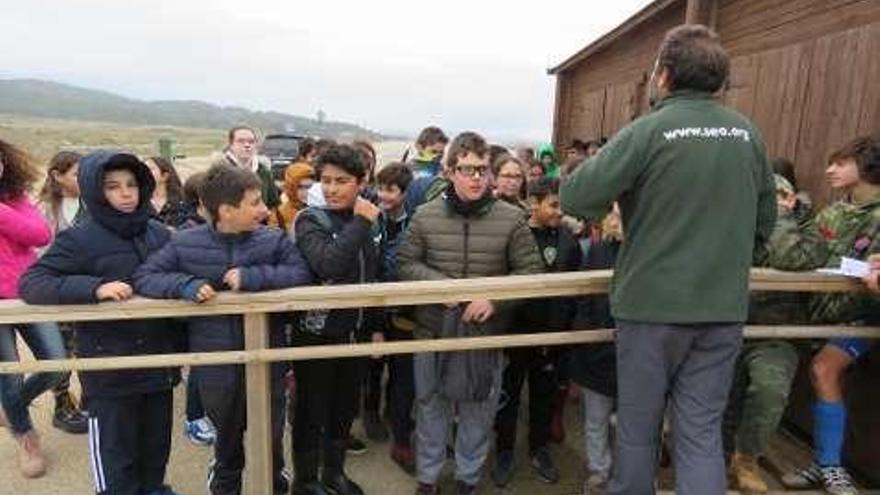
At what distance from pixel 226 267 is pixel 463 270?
44.5 inches

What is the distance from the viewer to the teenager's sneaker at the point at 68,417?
183 inches

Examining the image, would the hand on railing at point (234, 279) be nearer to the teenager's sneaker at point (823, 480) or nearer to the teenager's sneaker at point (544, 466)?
the teenager's sneaker at point (544, 466)

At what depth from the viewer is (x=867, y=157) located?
3.69 m

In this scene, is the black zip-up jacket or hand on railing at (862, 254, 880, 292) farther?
the black zip-up jacket

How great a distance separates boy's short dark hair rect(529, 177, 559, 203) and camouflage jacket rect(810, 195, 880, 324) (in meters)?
1.37

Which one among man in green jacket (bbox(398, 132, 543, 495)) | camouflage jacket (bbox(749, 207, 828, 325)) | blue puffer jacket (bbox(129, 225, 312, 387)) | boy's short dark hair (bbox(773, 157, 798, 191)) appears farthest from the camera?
boy's short dark hair (bbox(773, 157, 798, 191))

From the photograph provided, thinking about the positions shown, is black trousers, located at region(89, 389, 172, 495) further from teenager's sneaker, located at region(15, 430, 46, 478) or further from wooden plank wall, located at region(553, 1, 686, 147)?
wooden plank wall, located at region(553, 1, 686, 147)

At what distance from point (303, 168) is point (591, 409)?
2506mm

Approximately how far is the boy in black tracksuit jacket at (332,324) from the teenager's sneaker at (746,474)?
6.34 ft

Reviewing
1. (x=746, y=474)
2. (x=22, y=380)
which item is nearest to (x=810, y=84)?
(x=746, y=474)

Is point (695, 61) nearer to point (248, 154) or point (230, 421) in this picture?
point (230, 421)

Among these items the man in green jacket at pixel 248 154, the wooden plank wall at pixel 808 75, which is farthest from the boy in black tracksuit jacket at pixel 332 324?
the wooden plank wall at pixel 808 75

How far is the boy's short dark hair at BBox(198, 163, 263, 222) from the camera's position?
312cm

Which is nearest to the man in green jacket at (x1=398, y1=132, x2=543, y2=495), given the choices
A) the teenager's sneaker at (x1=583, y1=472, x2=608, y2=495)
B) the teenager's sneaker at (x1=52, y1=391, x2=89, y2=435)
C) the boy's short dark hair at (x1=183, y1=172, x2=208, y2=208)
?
the teenager's sneaker at (x1=583, y1=472, x2=608, y2=495)
